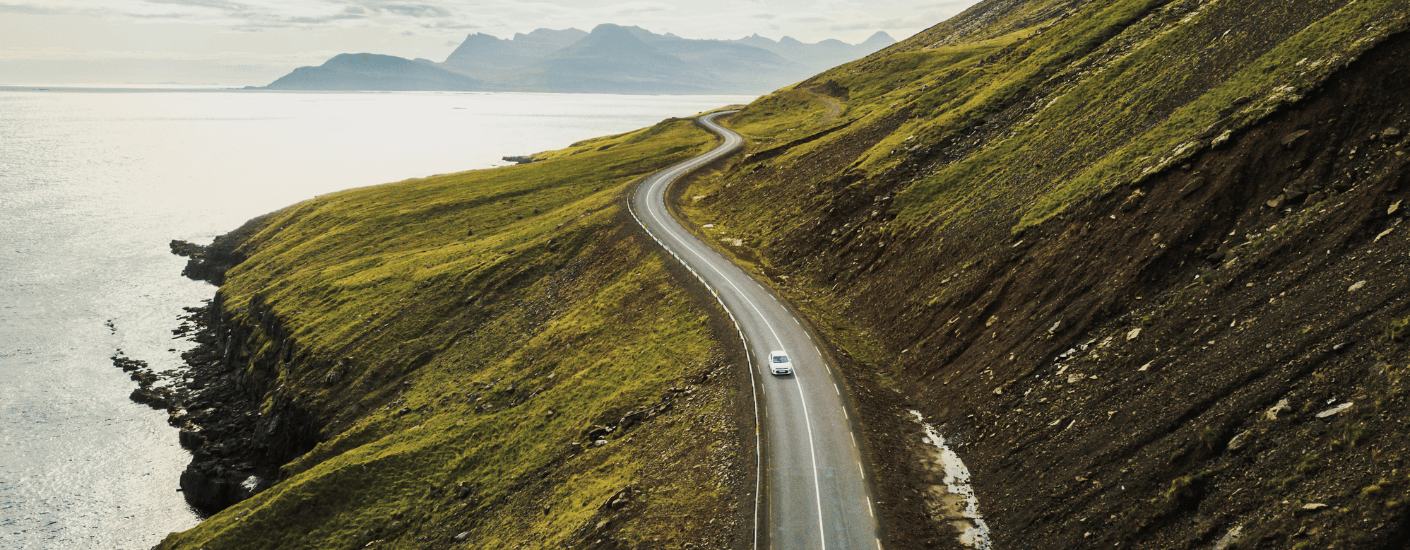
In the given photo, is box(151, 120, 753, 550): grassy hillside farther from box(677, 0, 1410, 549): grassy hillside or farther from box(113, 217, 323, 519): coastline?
box(677, 0, 1410, 549): grassy hillside

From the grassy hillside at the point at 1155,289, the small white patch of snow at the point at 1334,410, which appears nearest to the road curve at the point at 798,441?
the grassy hillside at the point at 1155,289

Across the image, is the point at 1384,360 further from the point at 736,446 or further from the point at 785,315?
the point at 785,315

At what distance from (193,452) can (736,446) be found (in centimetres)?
5252

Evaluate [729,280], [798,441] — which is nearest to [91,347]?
[729,280]

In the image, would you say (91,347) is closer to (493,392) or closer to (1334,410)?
(493,392)

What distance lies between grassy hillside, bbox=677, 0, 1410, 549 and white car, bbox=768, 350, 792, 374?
3.92 meters

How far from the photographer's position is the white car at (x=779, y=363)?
128ft

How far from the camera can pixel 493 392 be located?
5247cm

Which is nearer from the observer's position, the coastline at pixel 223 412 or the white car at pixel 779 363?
the white car at pixel 779 363

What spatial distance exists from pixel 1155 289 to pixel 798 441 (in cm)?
1853

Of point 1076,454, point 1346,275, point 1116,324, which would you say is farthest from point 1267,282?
point 1076,454

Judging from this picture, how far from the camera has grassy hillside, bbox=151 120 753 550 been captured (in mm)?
34375

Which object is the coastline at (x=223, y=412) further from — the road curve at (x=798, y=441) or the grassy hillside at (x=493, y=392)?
the road curve at (x=798, y=441)

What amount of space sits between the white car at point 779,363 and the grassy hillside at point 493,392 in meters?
2.58
